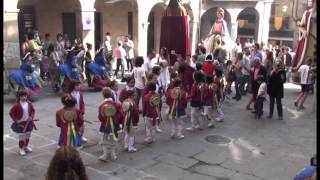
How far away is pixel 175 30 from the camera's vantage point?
1255 centimetres

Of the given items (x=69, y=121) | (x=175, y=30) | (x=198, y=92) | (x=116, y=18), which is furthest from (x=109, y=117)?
(x=116, y=18)

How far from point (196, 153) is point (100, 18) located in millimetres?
14428

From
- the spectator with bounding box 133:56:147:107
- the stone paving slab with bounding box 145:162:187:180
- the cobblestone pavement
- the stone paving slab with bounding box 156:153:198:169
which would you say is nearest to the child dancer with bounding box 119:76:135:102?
the cobblestone pavement

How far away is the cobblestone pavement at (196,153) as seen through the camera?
7.46m

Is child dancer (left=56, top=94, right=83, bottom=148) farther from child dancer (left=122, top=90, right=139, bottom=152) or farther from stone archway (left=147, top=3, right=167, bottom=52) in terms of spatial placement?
stone archway (left=147, top=3, right=167, bottom=52)

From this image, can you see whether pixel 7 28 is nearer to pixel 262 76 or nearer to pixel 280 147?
pixel 262 76

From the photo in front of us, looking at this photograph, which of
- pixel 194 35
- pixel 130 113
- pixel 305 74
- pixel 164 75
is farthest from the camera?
pixel 194 35

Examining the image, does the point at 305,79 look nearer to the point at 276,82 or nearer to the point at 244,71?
the point at 276,82

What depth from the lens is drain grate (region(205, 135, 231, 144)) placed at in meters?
9.28

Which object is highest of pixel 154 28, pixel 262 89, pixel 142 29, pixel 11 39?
pixel 154 28

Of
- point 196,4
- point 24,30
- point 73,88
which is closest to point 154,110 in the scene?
point 73,88

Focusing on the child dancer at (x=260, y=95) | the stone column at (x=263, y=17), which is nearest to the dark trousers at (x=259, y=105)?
the child dancer at (x=260, y=95)

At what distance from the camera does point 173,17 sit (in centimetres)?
1252

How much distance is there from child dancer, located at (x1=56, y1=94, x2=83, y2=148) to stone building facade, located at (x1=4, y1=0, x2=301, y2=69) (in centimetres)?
826
